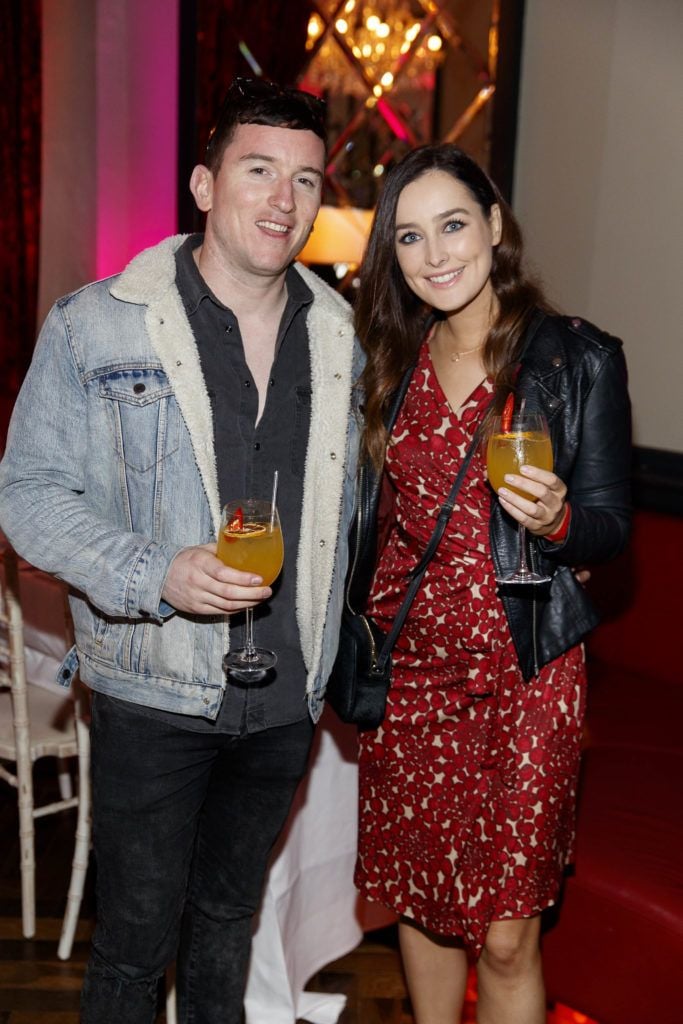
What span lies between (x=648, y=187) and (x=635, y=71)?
384 millimetres

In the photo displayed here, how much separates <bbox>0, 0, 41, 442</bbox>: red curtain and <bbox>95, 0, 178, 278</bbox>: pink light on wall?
1.19 feet

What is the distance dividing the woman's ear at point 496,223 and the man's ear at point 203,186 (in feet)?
1.75

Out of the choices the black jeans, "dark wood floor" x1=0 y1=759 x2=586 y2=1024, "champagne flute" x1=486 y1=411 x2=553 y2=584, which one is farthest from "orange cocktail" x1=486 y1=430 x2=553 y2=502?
"dark wood floor" x1=0 y1=759 x2=586 y2=1024

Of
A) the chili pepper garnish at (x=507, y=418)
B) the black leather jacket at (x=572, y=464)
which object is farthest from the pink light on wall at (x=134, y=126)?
the chili pepper garnish at (x=507, y=418)

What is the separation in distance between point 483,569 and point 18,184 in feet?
11.5

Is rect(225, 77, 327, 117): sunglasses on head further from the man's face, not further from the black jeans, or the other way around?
the black jeans

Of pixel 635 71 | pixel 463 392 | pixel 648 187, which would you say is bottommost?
pixel 463 392

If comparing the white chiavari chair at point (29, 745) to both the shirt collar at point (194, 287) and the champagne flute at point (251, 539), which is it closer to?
the shirt collar at point (194, 287)

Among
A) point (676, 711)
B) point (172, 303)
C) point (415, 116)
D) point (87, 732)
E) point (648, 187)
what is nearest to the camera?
point (172, 303)

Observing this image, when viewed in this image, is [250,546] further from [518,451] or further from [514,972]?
[514,972]

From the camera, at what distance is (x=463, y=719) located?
2098 millimetres

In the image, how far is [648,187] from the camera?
3.59 metres

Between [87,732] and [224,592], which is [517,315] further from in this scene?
[87,732]

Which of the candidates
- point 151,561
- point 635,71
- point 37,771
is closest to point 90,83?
point 635,71
